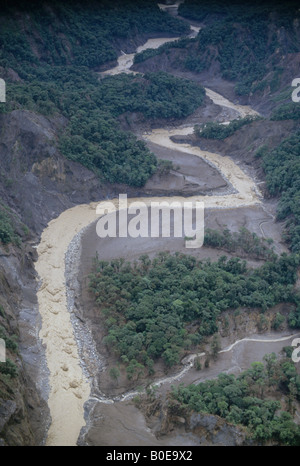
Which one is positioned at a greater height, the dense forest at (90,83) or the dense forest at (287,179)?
the dense forest at (90,83)

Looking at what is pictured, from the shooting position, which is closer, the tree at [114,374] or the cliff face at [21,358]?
the cliff face at [21,358]

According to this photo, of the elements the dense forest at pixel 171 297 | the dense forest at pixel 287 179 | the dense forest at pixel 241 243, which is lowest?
the dense forest at pixel 171 297

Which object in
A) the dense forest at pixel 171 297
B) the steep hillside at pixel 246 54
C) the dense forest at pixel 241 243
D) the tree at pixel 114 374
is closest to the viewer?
the tree at pixel 114 374

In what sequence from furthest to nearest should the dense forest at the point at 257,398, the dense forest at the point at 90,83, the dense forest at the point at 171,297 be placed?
the dense forest at the point at 90,83, the dense forest at the point at 171,297, the dense forest at the point at 257,398

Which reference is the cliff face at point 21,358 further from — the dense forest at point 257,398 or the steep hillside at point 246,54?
the steep hillside at point 246,54

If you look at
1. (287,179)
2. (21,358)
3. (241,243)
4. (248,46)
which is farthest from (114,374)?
(248,46)

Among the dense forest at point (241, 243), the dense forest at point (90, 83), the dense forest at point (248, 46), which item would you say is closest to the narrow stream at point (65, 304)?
the dense forest at point (90, 83)
